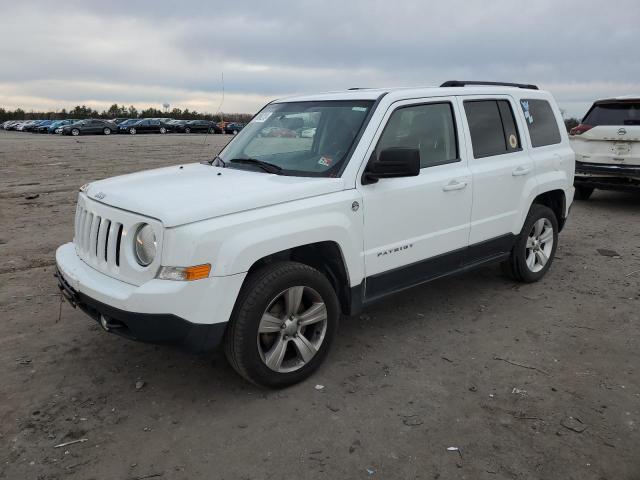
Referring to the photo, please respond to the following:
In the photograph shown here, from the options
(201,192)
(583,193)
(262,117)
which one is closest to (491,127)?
(262,117)

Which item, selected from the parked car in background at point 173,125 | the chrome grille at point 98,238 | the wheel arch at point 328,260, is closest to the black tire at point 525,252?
the wheel arch at point 328,260

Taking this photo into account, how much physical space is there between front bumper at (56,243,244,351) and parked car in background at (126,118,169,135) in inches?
1904

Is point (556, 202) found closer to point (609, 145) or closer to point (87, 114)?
point (609, 145)

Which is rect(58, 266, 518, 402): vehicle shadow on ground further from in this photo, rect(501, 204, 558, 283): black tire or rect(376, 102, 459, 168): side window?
rect(376, 102, 459, 168): side window

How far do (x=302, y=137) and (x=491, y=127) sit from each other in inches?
69.4

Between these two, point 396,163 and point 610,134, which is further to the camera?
point 610,134

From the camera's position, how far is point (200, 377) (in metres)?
3.74

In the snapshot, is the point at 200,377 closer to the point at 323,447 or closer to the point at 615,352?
the point at 323,447

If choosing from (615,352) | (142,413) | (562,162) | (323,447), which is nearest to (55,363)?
(142,413)

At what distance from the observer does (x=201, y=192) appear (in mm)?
3352

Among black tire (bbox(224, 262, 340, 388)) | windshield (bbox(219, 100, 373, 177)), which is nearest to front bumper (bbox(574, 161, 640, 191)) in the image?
windshield (bbox(219, 100, 373, 177))

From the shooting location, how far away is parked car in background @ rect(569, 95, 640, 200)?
8781 millimetres

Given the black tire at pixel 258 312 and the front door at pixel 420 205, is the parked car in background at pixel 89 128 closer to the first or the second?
the front door at pixel 420 205

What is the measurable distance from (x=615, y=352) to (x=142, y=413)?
3.41m
